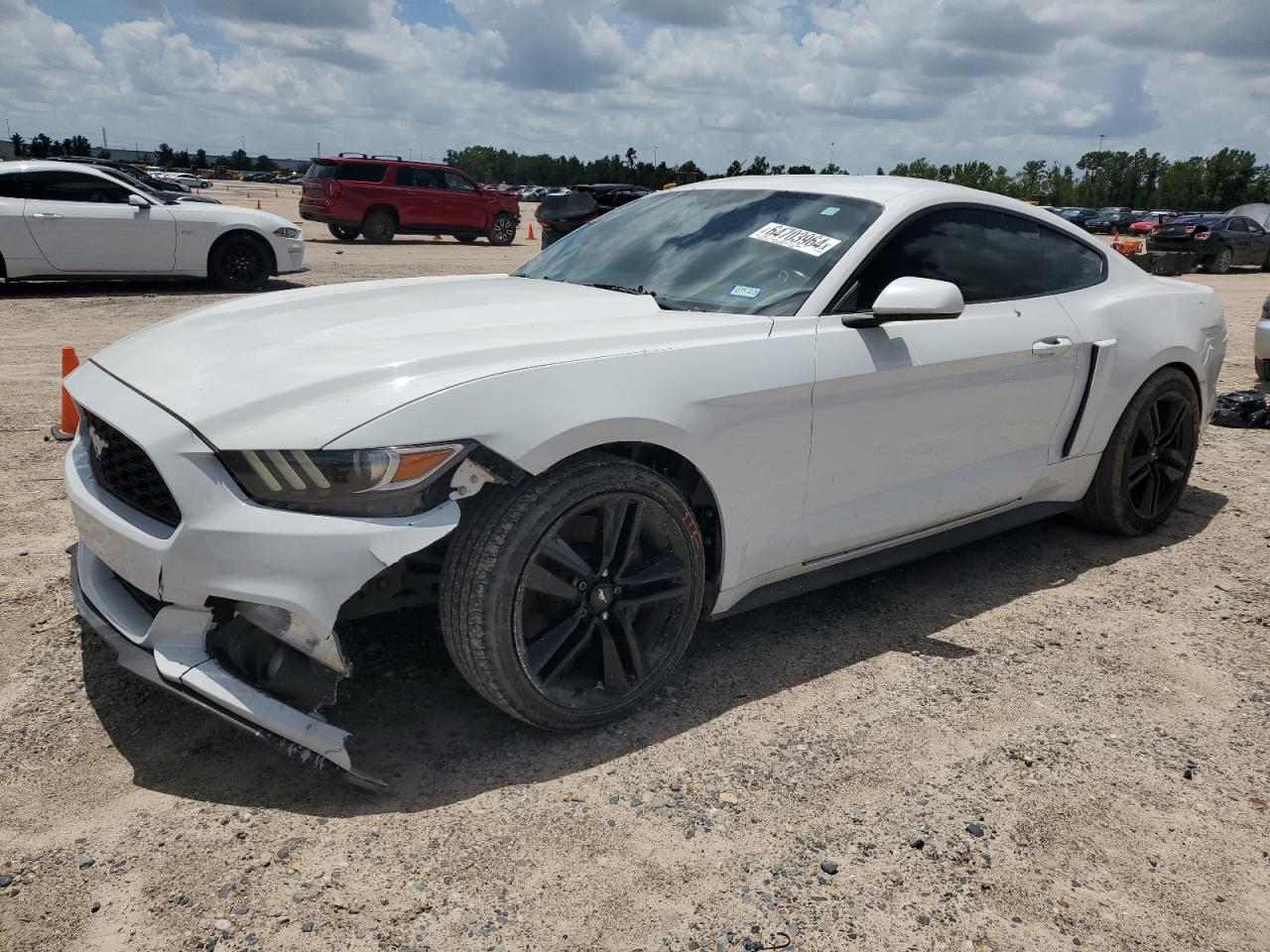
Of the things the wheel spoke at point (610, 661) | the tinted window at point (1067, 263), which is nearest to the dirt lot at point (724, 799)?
the wheel spoke at point (610, 661)

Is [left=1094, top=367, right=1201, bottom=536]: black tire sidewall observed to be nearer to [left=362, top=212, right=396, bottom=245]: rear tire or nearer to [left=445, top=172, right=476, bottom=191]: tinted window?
[left=362, top=212, right=396, bottom=245]: rear tire

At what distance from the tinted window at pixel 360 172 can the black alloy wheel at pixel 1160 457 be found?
61.9ft

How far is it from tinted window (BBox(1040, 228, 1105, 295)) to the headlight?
2932 mm

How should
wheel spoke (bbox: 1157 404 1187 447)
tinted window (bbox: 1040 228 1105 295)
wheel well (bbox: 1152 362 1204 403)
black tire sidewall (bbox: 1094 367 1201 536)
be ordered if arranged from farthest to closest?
wheel spoke (bbox: 1157 404 1187 447)
wheel well (bbox: 1152 362 1204 403)
black tire sidewall (bbox: 1094 367 1201 536)
tinted window (bbox: 1040 228 1105 295)

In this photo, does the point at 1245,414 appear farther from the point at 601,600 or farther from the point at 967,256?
the point at 601,600

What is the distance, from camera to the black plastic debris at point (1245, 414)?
730 cm

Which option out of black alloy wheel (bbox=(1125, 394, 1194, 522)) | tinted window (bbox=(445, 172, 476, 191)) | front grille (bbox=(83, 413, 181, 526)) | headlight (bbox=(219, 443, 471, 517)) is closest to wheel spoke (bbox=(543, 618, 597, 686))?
headlight (bbox=(219, 443, 471, 517))

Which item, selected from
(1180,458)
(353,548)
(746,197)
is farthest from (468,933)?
(1180,458)

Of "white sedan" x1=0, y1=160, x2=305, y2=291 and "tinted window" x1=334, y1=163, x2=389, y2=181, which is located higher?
"tinted window" x1=334, y1=163, x2=389, y2=181

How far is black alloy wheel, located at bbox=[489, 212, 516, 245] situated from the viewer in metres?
23.1

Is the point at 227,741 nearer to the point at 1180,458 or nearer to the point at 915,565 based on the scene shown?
the point at 915,565

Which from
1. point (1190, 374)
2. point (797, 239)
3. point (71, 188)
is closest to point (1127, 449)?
point (1190, 374)

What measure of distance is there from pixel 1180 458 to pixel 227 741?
14.2 feet

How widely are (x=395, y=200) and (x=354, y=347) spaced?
1975 centimetres
